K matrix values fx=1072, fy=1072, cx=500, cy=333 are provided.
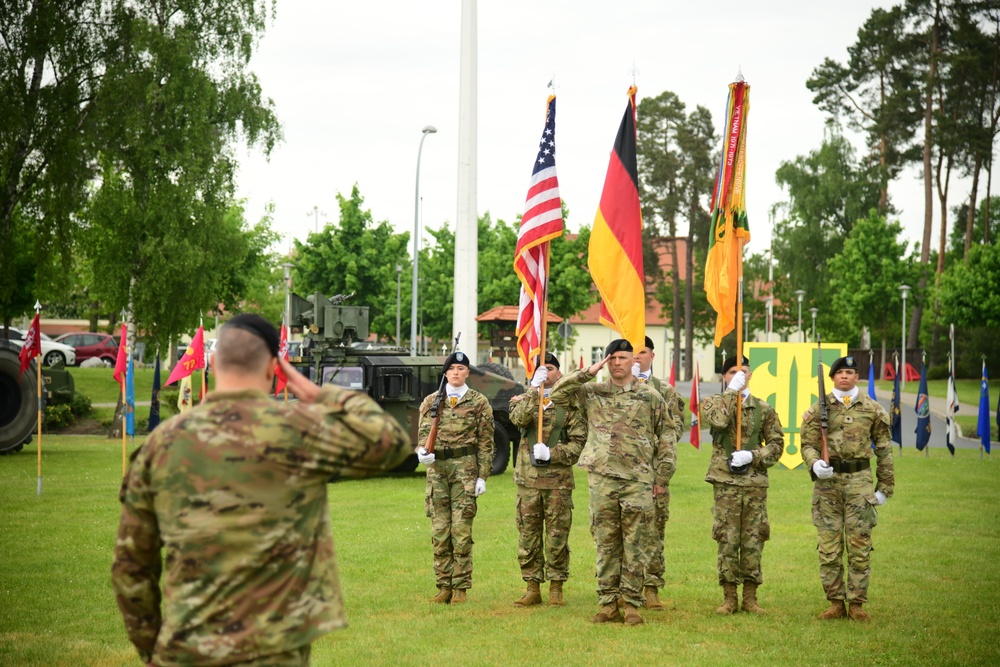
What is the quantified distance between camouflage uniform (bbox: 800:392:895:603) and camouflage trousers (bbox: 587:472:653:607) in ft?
4.97

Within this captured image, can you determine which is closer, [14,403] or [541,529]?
[541,529]

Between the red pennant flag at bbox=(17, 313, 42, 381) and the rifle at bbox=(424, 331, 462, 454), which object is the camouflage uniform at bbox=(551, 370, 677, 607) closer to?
the rifle at bbox=(424, 331, 462, 454)

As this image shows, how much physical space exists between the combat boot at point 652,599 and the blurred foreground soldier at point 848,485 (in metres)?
1.34

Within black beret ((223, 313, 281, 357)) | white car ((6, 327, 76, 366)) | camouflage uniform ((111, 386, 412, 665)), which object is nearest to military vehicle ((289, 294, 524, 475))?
black beret ((223, 313, 281, 357))

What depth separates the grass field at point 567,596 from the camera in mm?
7652

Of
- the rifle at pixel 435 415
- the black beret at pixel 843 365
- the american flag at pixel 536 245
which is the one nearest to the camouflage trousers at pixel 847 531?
the black beret at pixel 843 365

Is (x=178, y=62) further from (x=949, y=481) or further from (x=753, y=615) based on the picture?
(x=753, y=615)

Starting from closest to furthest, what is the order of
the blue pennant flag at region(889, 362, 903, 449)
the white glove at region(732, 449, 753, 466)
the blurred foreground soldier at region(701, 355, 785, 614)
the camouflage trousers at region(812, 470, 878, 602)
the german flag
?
1. the camouflage trousers at region(812, 470, 878, 602)
2. the white glove at region(732, 449, 753, 466)
3. the blurred foreground soldier at region(701, 355, 785, 614)
4. the german flag
5. the blue pennant flag at region(889, 362, 903, 449)

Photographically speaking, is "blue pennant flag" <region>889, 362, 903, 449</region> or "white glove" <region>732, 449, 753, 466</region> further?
"blue pennant flag" <region>889, 362, 903, 449</region>

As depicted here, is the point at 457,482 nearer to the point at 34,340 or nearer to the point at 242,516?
the point at 242,516

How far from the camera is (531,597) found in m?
9.27

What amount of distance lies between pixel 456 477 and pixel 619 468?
1.67 meters

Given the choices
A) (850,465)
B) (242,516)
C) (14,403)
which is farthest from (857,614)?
(14,403)

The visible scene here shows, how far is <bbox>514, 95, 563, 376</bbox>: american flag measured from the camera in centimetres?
1008
